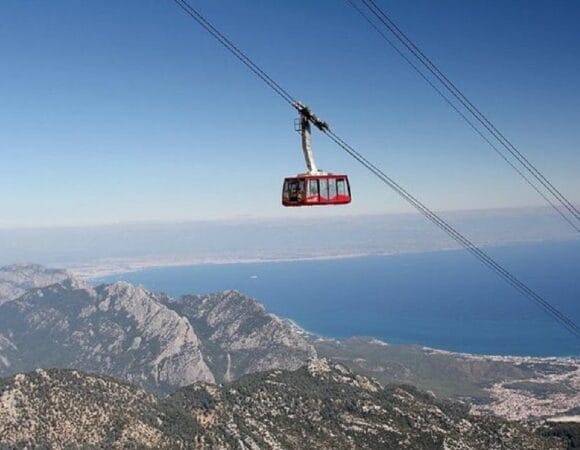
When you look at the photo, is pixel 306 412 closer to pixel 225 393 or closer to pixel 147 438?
pixel 225 393

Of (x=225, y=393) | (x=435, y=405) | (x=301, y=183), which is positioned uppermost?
(x=301, y=183)

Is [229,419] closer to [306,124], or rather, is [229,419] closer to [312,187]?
[312,187]

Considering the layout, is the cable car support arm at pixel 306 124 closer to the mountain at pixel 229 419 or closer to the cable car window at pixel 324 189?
the cable car window at pixel 324 189

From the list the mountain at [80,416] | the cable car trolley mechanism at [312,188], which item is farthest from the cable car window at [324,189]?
the mountain at [80,416]

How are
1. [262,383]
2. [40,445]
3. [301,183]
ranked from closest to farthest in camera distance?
[301,183]
[40,445]
[262,383]

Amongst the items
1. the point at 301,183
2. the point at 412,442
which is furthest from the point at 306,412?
the point at 301,183

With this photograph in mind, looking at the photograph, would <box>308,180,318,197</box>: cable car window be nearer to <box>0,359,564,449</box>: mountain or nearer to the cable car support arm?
the cable car support arm
